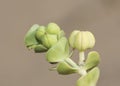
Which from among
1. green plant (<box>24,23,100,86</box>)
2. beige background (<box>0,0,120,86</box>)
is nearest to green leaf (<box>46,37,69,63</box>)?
green plant (<box>24,23,100,86</box>)

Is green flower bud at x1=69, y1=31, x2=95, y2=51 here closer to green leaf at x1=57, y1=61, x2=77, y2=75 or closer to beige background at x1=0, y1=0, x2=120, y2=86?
green leaf at x1=57, y1=61, x2=77, y2=75

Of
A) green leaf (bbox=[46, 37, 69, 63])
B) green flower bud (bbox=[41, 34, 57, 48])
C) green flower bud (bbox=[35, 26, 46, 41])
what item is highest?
green flower bud (bbox=[35, 26, 46, 41])

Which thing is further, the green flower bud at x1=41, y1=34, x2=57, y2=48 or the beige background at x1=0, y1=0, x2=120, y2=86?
the beige background at x1=0, y1=0, x2=120, y2=86

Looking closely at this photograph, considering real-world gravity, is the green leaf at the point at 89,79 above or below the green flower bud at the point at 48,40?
below

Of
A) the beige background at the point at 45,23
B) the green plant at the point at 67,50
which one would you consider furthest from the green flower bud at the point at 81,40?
the beige background at the point at 45,23

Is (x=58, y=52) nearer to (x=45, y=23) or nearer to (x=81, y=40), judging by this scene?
(x=81, y=40)

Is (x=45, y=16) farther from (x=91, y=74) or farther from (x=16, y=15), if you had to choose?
(x=91, y=74)

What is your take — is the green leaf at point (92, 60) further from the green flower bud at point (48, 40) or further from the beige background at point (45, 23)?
the beige background at point (45, 23)

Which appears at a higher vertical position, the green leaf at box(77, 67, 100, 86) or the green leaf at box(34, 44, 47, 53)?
the green leaf at box(34, 44, 47, 53)
